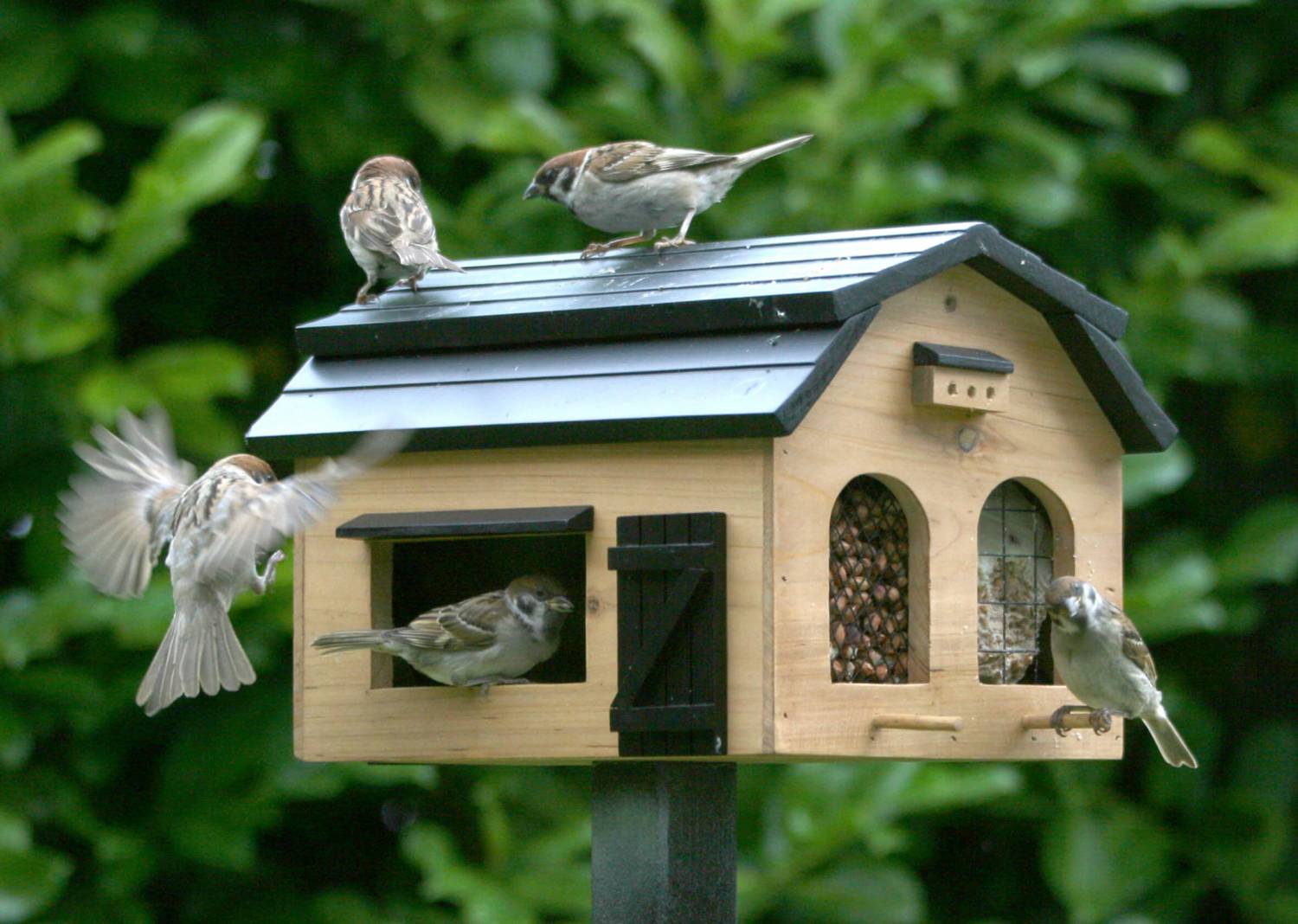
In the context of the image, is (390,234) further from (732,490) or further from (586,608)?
(732,490)

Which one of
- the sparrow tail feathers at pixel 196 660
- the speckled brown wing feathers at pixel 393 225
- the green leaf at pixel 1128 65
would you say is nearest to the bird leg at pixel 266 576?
the sparrow tail feathers at pixel 196 660

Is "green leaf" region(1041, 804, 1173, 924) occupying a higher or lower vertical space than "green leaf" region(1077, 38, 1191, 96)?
lower

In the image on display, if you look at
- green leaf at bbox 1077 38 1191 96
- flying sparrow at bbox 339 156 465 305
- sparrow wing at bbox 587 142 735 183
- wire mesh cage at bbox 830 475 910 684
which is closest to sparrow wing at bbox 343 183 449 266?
flying sparrow at bbox 339 156 465 305

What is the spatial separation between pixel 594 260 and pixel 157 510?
3.65ft

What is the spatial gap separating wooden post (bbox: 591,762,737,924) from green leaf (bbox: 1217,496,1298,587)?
290 centimetres

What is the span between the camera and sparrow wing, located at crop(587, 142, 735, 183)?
4.70 meters

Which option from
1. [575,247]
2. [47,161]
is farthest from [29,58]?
[575,247]

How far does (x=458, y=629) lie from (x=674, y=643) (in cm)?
51

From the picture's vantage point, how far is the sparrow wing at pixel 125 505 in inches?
177

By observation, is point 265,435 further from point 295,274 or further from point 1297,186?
point 1297,186

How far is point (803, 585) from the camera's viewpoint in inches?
155

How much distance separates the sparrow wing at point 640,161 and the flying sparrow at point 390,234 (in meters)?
0.40

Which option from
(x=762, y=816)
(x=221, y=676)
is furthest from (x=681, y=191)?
(x=762, y=816)

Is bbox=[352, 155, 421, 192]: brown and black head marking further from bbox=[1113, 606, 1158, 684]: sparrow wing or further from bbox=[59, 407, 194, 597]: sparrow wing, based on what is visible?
bbox=[1113, 606, 1158, 684]: sparrow wing
